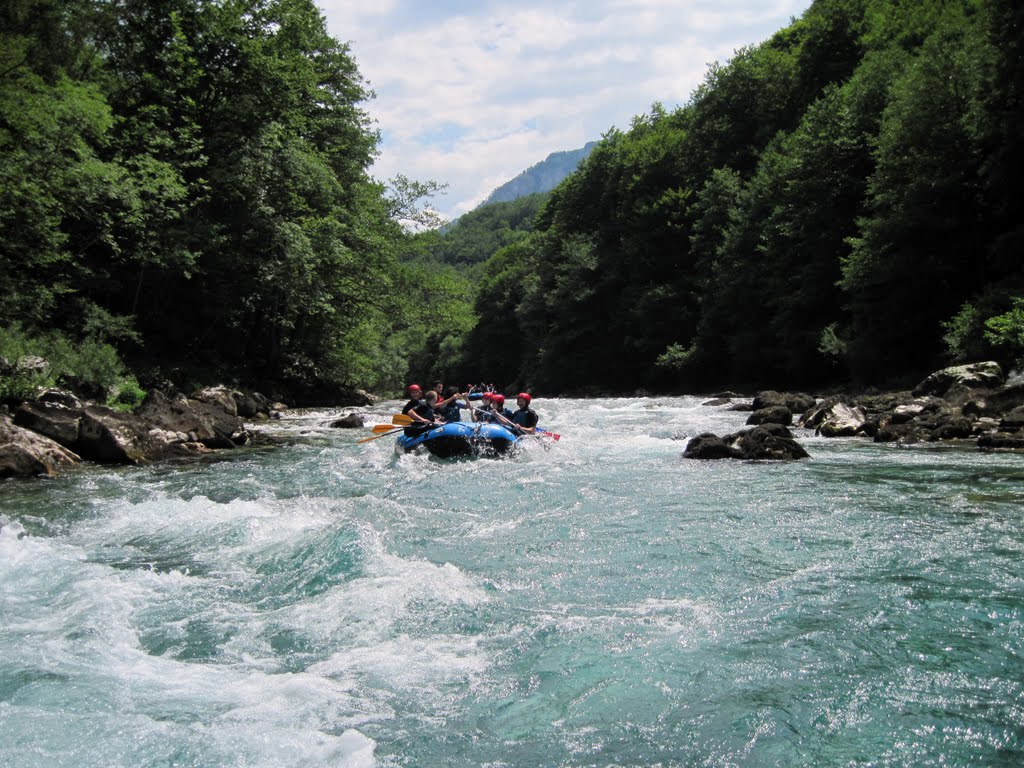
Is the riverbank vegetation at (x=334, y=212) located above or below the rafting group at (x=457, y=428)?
above

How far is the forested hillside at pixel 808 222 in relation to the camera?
18.9 m

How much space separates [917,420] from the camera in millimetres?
12789

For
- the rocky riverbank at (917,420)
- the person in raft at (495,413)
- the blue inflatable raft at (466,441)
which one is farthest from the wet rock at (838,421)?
the blue inflatable raft at (466,441)

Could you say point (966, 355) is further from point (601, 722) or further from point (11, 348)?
point (11, 348)

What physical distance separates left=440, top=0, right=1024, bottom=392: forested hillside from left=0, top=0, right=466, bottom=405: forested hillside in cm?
1295

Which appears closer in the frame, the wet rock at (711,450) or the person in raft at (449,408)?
the wet rock at (711,450)

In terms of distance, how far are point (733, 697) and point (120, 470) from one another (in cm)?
958

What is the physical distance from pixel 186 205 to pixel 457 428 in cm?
1186

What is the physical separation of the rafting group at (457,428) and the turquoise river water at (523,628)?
354 cm

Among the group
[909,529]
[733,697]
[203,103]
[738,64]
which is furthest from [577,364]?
[733,697]

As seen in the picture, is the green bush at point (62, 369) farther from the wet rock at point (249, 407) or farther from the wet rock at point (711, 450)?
the wet rock at point (711, 450)

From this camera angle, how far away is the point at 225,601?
495 centimetres

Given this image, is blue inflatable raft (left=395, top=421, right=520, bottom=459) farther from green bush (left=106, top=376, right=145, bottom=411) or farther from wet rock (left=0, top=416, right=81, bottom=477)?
green bush (left=106, top=376, right=145, bottom=411)

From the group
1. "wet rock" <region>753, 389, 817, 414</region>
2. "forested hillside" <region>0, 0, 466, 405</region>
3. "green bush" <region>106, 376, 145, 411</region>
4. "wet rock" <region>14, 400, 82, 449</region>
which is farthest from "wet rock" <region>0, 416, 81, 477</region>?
"wet rock" <region>753, 389, 817, 414</region>
